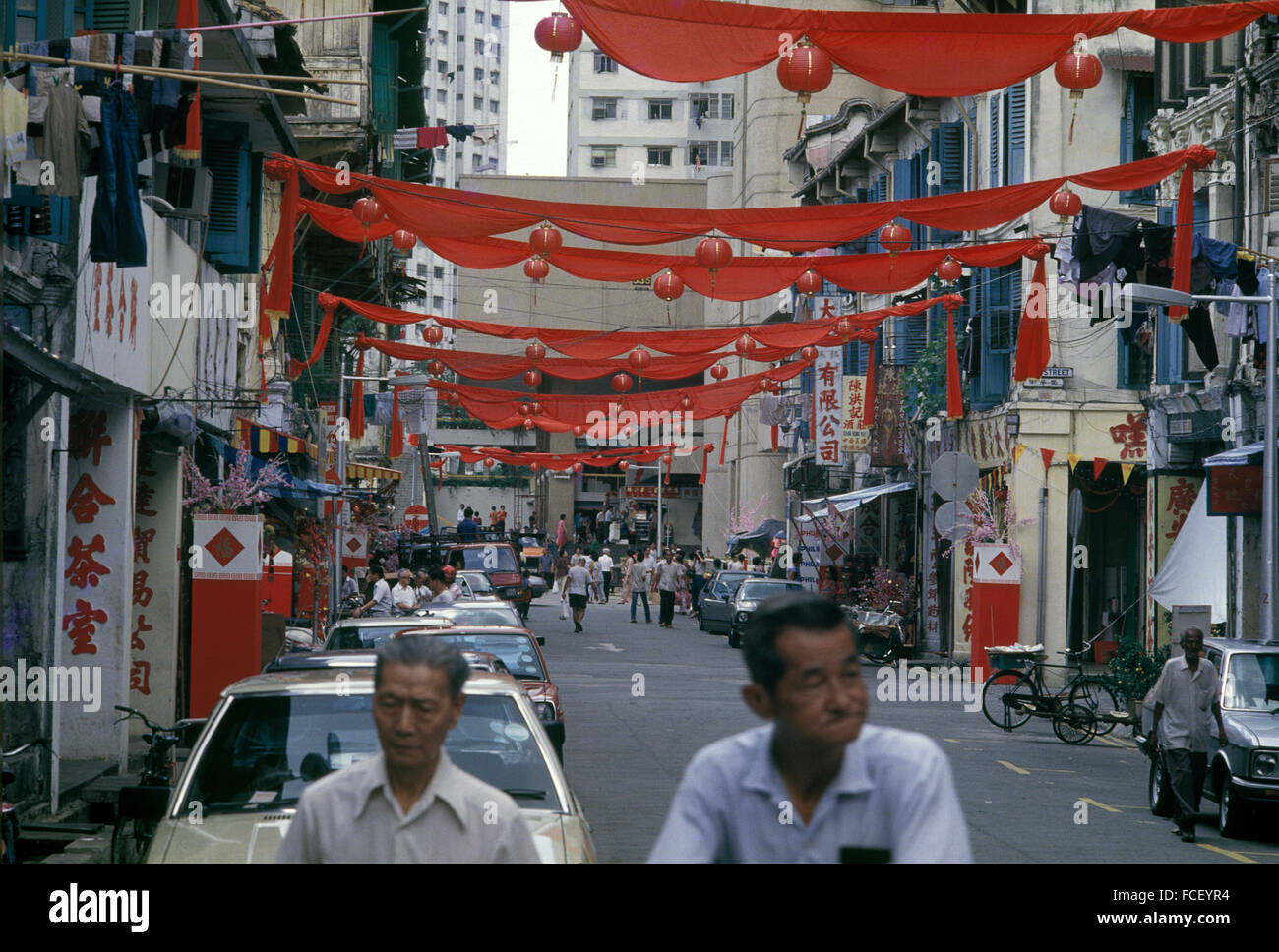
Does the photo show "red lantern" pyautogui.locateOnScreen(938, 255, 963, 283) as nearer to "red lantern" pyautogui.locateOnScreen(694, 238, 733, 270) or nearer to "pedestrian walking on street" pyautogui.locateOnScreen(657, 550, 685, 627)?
"red lantern" pyautogui.locateOnScreen(694, 238, 733, 270)

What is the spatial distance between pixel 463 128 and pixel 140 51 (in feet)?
79.8

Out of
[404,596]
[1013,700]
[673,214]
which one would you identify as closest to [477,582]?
[404,596]

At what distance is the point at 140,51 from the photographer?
36.7 ft

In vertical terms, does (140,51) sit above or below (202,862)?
above

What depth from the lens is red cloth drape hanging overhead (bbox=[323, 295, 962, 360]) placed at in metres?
25.2

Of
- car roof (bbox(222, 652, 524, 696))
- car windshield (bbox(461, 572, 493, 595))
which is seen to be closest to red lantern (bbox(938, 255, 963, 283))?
car roof (bbox(222, 652, 524, 696))

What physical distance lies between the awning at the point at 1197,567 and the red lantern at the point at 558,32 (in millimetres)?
17223

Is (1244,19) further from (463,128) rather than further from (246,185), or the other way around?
(463,128)

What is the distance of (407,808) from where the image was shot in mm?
4230

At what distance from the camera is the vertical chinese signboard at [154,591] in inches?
752

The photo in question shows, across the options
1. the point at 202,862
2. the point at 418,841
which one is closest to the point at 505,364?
the point at 202,862

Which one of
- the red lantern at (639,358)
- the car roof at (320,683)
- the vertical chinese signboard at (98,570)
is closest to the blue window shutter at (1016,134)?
the red lantern at (639,358)

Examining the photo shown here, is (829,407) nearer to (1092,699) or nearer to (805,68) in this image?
(1092,699)

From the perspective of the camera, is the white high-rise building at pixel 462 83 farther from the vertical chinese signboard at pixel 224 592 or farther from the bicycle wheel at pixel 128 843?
the bicycle wheel at pixel 128 843
